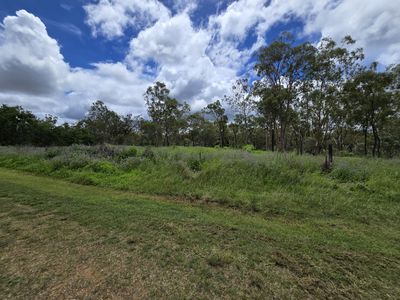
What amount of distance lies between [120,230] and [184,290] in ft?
6.36

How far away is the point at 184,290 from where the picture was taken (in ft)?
7.67

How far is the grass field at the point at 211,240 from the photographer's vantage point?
244 centimetres

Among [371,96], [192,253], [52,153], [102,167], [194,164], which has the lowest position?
[192,253]

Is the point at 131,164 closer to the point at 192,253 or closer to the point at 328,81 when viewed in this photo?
the point at 192,253

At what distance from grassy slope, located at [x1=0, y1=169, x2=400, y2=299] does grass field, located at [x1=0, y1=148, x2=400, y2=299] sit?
0.01 meters

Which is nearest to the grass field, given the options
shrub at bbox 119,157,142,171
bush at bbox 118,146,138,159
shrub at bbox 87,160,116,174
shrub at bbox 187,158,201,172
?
shrub at bbox 187,158,201,172

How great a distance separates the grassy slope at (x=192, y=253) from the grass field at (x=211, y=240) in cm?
1

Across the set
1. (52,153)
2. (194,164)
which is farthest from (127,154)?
(52,153)

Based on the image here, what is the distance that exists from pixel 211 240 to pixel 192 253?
53cm

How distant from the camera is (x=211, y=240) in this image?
3.54 metres

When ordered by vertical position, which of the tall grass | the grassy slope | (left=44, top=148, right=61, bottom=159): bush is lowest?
the grassy slope

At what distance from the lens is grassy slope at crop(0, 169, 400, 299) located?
2404mm

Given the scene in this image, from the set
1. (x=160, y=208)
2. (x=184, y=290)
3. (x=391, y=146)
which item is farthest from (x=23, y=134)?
(x=391, y=146)

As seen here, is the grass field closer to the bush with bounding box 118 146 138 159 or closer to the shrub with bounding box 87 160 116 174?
the shrub with bounding box 87 160 116 174
